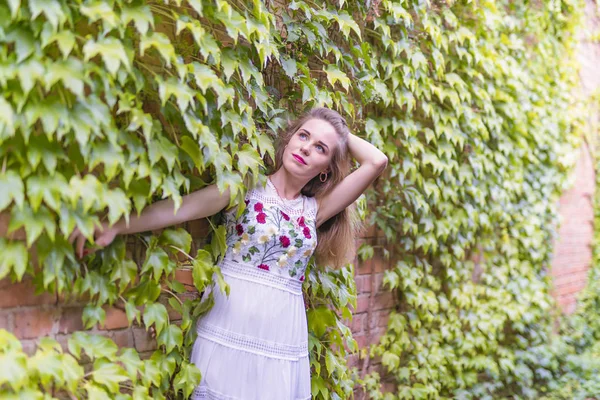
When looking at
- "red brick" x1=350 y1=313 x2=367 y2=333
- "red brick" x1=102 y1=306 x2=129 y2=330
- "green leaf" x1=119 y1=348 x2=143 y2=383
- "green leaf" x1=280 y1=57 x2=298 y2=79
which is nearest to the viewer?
"green leaf" x1=119 y1=348 x2=143 y2=383

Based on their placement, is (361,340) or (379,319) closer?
(361,340)

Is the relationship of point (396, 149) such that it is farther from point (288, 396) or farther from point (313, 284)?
point (288, 396)

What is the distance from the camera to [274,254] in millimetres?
2174

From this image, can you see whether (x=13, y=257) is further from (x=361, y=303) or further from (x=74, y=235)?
(x=361, y=303)

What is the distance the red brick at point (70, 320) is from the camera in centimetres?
184

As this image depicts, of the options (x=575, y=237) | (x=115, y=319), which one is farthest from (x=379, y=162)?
(x=575, y=237)

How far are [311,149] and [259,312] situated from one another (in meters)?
0.62

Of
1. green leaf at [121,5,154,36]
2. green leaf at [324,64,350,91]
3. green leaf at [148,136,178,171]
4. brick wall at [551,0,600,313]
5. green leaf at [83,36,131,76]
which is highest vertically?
brick wall at [551,0,600,313]

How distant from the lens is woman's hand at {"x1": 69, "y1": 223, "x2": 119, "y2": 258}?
171 centimetres

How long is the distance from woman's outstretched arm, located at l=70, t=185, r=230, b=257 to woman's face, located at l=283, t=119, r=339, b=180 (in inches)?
11.8

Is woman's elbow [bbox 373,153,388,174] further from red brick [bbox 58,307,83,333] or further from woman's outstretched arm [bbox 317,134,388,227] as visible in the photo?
red brick [bbox 58,307,83,333]

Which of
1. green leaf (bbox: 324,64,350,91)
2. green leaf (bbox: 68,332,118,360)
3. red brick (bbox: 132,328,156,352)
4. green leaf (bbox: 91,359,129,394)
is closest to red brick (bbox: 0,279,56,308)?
green leaf (bbox: 68,332,118,360)

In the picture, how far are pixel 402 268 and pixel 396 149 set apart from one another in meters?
0.70

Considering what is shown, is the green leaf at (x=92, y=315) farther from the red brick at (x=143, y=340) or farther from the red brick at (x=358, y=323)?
the red brick at (x=358, y=323)
